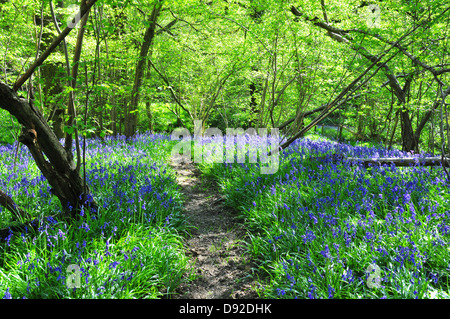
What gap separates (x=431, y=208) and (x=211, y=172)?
430 centimetres

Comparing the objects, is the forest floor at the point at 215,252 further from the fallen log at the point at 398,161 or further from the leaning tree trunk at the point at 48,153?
the fallen log at the point at 398,161

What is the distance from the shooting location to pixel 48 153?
2.89 m

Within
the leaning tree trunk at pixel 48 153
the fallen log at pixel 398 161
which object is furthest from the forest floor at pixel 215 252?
the fallen log at pixel 398 161

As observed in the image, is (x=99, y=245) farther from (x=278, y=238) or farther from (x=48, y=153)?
(x=278, y=238)

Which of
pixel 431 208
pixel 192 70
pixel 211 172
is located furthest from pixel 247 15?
Answer: pixel 431 208

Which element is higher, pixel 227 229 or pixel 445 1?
pixel 445 1

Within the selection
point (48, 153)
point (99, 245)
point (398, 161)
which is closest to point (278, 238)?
point (99, 245)

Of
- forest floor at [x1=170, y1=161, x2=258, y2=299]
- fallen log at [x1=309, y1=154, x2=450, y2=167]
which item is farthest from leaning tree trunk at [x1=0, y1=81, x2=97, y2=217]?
fallen log at [x1=309, y1=154, x2=450, y2=167]

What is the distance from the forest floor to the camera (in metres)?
2.69

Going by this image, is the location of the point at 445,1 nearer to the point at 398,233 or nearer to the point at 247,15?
the point at 398,233

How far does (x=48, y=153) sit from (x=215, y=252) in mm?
2145

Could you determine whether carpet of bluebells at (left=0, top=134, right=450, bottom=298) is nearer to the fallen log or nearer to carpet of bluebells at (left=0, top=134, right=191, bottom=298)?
carpet of bluebells at (left=0, top=134, right=191, bottom=298)

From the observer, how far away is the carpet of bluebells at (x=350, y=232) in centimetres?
218

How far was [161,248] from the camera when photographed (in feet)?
9.34
